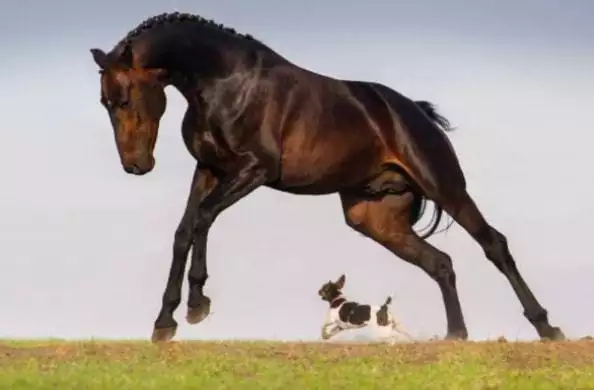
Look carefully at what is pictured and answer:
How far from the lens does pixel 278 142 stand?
12.3m

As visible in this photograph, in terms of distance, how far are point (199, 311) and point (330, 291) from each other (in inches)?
185

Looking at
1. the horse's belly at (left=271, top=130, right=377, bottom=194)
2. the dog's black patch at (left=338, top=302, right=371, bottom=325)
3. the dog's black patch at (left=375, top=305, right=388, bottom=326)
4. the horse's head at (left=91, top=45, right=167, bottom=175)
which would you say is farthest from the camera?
the dog's black patch at (left=338, top=302, right=371, bottom=325)

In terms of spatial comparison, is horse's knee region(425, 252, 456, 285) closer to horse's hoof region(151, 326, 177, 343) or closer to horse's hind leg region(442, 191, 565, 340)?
horse's hind leg region(442, 191, 565, 340)

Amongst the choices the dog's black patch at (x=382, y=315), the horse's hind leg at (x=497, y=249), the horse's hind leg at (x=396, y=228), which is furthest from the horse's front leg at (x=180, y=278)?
the dog's black patch at (x=382, y=315)

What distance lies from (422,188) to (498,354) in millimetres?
3910

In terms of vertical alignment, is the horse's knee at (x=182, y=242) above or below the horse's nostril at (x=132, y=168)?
below

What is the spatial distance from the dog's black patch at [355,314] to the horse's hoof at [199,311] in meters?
3.75

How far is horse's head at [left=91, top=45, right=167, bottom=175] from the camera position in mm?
11250

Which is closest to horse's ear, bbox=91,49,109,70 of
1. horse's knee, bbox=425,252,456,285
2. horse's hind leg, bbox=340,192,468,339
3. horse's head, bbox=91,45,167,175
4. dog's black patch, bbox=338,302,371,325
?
horse's head, bbox=91,45,167,175

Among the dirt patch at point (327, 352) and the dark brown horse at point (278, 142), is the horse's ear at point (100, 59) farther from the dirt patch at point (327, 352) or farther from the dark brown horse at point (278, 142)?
the dirt patch at point (327, 352)

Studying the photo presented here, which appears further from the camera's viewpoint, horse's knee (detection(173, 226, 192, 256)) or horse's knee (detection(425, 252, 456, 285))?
horse's knee (detection(425, 252, 456, 285))

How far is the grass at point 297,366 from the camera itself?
8391 millimetres

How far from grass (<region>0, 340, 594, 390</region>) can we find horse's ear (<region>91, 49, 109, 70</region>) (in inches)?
107

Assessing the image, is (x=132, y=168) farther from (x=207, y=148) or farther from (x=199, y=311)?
(x=199, y=311)
